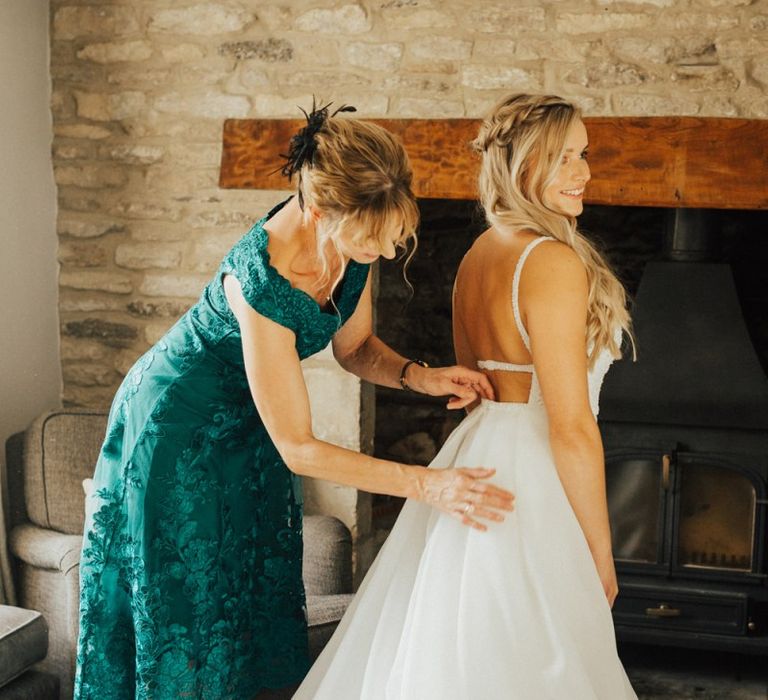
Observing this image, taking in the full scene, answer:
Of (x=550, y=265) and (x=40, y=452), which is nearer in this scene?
(x=550, y=265)

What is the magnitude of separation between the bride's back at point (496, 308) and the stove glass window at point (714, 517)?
6.04ft

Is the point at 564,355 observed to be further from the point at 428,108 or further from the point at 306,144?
the point at 428,108

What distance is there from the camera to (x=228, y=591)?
2.07 metres

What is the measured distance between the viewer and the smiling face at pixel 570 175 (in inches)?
76.3

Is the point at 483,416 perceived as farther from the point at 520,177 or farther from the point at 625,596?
the point at 625,596

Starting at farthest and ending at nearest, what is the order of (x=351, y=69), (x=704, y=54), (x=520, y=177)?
1. (x=351, y=69)
2. (x=704, y=54)
3. (x=520, y=177)

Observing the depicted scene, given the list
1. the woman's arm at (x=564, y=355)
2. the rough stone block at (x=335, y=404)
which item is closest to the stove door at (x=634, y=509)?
the rough stone block at (x=335, y=404)

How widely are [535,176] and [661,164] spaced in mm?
1405

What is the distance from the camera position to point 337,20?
3.49 meters

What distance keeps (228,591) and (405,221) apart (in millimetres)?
878

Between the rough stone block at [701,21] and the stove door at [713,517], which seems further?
the stove door at [713,517]

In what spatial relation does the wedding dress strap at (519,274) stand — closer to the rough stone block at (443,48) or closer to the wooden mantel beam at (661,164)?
the wooden mantel beam at (661,164)

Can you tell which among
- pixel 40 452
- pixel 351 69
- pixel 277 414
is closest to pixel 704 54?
pixel 351 69

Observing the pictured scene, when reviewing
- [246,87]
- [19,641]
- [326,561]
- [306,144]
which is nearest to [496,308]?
[306,144]
